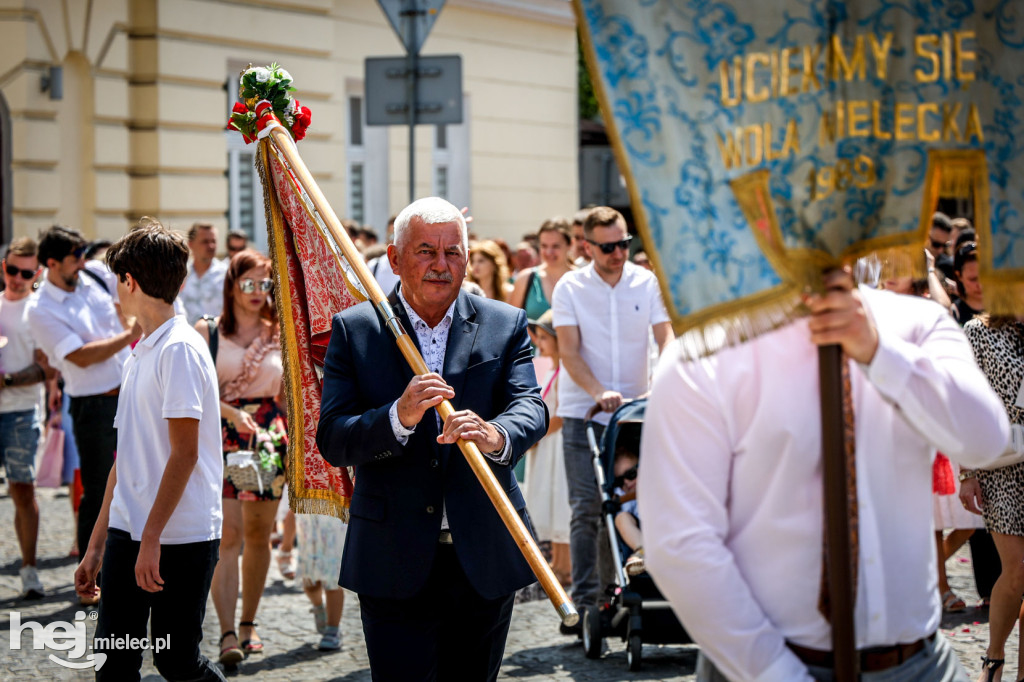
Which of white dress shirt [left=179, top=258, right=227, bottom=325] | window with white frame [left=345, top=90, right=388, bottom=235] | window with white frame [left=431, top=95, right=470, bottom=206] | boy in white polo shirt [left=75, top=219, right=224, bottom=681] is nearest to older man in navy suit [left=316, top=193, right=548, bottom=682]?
boy in white polo shirt [left=75, top=219, right=224, bottom=681]

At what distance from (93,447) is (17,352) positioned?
4.43 ft

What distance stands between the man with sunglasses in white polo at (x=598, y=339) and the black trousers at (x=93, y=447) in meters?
2.67

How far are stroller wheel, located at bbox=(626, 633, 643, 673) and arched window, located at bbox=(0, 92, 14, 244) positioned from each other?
9.17 metres

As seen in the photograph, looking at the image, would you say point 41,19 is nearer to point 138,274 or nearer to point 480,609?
point 138,274

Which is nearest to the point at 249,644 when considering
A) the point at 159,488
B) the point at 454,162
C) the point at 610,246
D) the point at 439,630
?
the point at 159,488

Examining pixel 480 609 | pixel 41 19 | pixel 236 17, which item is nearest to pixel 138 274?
pixel 480 609

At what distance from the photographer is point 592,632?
20.5ft

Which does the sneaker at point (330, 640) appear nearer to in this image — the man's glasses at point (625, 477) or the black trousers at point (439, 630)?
the man's glasses at point (625, 477)

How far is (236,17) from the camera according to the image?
1438cm

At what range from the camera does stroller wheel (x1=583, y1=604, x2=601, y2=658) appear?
20.4 ft

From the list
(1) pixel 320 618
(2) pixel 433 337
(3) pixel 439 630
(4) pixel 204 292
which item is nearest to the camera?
(3) pixel 439 630

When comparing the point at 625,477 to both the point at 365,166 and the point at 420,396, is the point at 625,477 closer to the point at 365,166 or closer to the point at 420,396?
the point at 420,396

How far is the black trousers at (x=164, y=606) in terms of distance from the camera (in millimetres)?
4168

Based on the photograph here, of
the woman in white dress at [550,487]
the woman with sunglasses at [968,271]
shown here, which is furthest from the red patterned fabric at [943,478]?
the woman in white dress at [550,487]
